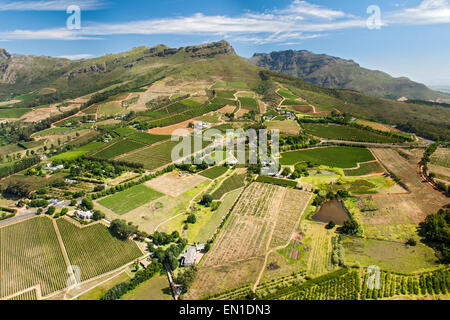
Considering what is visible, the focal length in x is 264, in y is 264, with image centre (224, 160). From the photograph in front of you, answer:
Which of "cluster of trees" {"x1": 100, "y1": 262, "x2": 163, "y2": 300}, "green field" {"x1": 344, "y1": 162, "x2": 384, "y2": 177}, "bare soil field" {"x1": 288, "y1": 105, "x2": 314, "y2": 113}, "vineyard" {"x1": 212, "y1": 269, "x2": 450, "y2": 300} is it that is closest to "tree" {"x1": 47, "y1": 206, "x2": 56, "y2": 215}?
"cluster of trees" {"x1": 100, "y1": 262, "x2": 163, "y2": 300}

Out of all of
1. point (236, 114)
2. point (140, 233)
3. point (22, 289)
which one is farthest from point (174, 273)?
point (236, 114)

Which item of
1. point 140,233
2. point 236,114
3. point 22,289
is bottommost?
point 22,289

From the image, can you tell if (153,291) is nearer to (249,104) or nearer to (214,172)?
(214,172)

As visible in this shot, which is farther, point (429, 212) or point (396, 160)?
point (396, 160)

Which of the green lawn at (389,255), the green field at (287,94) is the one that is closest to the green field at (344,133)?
the green field at (287,94)

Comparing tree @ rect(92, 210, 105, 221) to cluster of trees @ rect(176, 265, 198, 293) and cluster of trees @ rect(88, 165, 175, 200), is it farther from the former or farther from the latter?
cluster of trees @ rect(176, 265, 198, 293)

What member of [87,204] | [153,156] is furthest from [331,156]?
[87,204]

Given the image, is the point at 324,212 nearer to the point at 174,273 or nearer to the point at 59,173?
the point at 174,273
